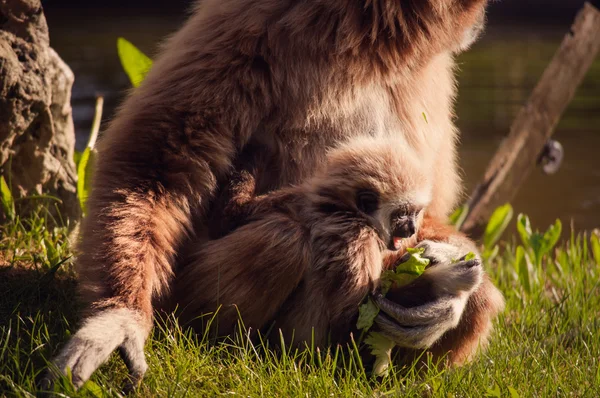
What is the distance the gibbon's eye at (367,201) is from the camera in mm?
3607

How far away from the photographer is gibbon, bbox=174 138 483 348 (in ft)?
11.3

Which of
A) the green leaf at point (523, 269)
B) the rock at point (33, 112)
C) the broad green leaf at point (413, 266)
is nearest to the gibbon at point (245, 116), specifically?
the broad green leaf at point (413, 266)

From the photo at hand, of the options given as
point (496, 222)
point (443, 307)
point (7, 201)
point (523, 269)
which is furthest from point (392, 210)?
point (496, 222)

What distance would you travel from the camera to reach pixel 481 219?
24.7ft

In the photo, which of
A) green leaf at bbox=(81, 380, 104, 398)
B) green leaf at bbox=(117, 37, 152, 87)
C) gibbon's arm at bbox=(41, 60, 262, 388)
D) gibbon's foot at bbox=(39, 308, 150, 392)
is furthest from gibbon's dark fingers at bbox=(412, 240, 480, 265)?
green leaf at bbox=(117, 37, 152, 87)

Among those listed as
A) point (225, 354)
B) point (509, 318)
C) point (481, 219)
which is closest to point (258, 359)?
point (225, 354)

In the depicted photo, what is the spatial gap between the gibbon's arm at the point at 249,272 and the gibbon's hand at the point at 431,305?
44 cm

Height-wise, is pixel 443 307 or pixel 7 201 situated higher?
pixel 7 201

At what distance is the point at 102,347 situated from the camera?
3041mm

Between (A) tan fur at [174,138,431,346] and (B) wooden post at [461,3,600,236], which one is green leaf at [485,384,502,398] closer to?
(A) tan fur at [174,138,431,346]

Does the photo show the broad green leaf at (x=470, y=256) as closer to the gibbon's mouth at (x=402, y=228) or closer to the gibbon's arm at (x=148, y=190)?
the gibbon's mouth at (x=402, y=228)

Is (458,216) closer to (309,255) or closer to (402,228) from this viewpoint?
(402,228)

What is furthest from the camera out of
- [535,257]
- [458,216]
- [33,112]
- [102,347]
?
[458,216]

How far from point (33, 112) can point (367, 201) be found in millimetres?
2343
